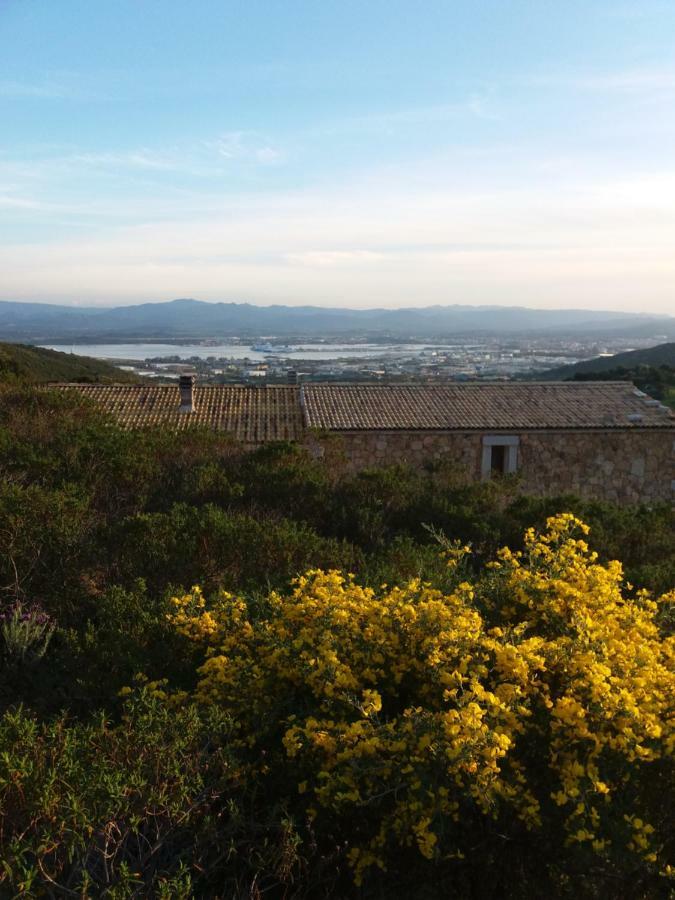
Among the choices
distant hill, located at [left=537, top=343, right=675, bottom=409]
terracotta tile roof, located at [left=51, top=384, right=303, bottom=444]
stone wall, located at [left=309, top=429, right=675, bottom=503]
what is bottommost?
stone wall, located at [left=309, top=429, right=675, bottom=503]

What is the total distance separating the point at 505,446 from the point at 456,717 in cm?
1625

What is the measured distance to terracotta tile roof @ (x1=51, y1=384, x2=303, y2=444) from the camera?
61.2 ft

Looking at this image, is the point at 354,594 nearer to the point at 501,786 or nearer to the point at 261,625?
the point at 261,625

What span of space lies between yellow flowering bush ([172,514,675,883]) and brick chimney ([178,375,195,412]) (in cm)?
Answer: 1510

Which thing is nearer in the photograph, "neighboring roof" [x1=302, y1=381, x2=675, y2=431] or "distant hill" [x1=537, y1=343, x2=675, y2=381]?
"neighboring roof" [x1=302, y1=381, x2=675, y2=431]

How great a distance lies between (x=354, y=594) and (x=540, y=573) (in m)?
1.41

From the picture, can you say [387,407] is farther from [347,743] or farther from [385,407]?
[347,743]

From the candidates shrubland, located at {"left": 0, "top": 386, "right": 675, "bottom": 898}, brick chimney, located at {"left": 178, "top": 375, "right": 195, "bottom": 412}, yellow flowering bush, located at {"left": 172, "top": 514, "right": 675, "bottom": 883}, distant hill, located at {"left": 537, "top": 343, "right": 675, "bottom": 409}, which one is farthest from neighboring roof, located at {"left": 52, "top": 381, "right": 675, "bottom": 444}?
yellow flowering bush, located at {"left": 172, "top": 514, "right": 675, "bottom": 883}

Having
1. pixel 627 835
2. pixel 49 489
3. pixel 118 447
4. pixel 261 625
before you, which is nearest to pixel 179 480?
pixel 118 447

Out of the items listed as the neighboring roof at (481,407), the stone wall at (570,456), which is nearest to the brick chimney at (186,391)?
the neighboring roof at (481,407)

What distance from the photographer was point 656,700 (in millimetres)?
4102

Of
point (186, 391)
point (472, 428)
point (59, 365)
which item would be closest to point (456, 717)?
point (472, 428)

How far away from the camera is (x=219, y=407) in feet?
65.5

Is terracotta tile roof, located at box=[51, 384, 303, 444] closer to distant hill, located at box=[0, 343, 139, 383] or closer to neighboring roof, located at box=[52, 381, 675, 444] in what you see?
neighboring roof, located at box=[52, 381, 675, 444]
